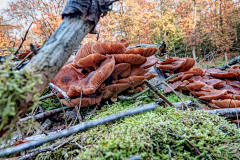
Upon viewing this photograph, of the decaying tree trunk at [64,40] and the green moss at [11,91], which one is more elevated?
the decaying tree trunk at [64,40]

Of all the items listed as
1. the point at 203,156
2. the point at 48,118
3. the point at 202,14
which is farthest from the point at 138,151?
the point at 202,14

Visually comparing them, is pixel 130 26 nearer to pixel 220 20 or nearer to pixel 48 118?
pixel 220 20

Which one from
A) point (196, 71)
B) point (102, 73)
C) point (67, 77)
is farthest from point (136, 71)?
point (196, 71)

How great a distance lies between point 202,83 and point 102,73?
2.09m

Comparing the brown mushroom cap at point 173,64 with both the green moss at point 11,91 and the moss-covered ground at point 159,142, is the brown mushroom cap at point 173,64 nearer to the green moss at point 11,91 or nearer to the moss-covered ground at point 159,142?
the moss-covered ground at point 159,142

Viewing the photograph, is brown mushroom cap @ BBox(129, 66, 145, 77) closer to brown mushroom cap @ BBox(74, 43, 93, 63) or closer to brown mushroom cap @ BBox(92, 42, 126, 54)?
brown mushroom cap @ BBox(92, 42, 126, 54)

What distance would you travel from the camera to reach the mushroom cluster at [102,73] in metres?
1.60

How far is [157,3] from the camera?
15.9 m

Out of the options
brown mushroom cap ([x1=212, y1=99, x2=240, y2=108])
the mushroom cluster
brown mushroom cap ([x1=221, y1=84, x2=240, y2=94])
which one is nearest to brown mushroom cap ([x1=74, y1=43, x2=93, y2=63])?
the mushroom cluster

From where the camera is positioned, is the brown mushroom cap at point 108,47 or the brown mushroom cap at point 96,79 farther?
the brown mushroom cap at point 108,47

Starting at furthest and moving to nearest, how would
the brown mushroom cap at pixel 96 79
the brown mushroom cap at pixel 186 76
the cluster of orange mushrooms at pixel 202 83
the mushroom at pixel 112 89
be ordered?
the brown mushroom cap at pixel 186 76, the cluster of orange mushrooms at pixel 202 83, the mushroom at pixel 112 89, the brown mushroom cap at pixel 96 79

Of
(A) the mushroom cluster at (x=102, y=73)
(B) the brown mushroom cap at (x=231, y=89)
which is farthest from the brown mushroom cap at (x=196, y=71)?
(A) the mushroom cluster at (x=102, y=73)

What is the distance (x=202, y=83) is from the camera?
243cm

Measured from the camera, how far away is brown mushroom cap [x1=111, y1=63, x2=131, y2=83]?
177 cm
